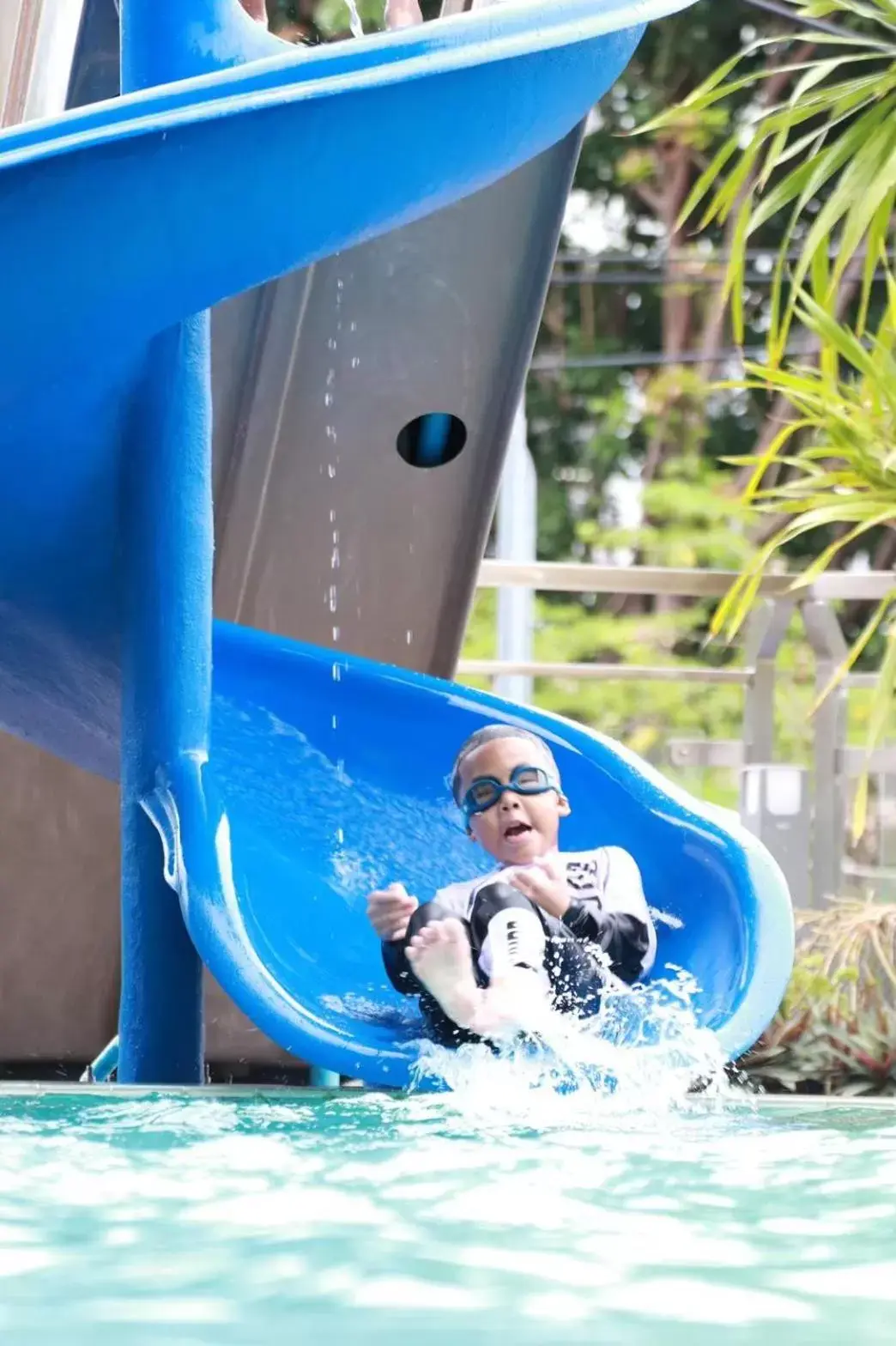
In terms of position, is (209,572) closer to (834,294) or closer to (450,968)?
(450,968)

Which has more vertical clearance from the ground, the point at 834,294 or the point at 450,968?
the point at 834,294

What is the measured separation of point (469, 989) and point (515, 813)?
1.27ft

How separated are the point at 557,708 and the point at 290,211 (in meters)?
9.21

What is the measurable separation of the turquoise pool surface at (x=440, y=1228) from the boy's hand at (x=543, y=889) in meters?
0.44

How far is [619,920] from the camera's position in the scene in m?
2.93

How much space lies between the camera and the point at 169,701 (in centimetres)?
306

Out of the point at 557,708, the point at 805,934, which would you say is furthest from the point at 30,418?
the point at 557,708

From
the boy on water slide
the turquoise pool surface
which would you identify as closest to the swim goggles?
the boy on water slide

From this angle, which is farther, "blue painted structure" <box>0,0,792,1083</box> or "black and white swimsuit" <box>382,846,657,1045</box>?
"black and white swimsuit" <box>382,846,657,1045</box>

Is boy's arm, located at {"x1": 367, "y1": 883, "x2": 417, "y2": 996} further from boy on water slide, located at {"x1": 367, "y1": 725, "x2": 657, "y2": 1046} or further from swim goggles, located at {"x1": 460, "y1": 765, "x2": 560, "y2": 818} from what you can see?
swim goggles, located at {"x1": 460, "y1": 765, "x2": 560, "y2": 818}

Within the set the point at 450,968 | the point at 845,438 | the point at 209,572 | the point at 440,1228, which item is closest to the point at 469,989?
the point at 450,968

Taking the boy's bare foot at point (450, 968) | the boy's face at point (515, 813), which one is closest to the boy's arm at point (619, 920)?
the boy's face at point (515, 813)

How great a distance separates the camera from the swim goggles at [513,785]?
3006 millimetres

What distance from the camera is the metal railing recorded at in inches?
192
